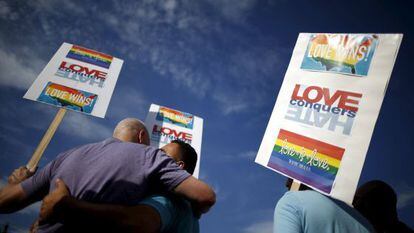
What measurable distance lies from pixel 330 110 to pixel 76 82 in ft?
15.1

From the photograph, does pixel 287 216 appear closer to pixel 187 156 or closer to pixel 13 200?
pixel 187 156

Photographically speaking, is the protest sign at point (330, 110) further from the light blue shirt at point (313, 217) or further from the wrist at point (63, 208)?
the wrist at point (63, 208)

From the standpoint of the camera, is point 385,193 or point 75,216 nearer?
point 75,216

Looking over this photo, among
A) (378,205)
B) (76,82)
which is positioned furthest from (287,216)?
(76,82)

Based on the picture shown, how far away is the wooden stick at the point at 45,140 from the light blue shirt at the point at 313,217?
3138 millimetres

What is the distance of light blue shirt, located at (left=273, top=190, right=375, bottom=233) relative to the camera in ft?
6.44

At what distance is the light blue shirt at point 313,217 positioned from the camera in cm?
196

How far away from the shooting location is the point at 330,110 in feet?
8.88

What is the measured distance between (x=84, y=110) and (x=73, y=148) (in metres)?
3.32

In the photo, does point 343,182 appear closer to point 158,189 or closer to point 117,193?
point 158,189

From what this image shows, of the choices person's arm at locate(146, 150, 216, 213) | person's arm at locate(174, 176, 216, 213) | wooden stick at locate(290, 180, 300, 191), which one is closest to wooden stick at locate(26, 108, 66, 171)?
person's arm at locate(146, 150, 216, 213)

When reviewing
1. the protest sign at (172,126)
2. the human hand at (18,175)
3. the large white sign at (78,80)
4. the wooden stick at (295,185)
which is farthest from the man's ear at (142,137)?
the protest sign at (172,126)

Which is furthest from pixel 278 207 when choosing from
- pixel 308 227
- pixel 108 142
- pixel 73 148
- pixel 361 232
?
pixel 73 148

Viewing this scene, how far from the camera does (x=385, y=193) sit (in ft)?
7.98
